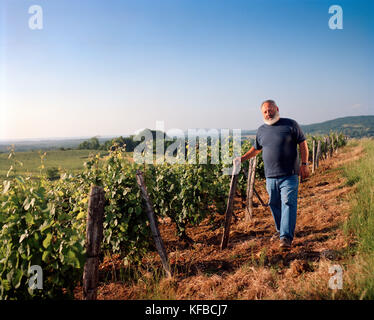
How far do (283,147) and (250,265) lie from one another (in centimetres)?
154

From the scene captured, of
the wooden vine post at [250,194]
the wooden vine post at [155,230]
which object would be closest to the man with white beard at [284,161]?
the wooden vine post at [155,230]

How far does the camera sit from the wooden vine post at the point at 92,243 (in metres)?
2.32

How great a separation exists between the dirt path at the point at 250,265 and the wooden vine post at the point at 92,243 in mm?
595

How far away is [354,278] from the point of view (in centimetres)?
242

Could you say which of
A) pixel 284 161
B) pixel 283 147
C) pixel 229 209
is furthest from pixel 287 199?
pixel 229 209

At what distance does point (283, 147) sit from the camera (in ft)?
11.5

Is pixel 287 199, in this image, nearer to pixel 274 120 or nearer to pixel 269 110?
pixel 274 120

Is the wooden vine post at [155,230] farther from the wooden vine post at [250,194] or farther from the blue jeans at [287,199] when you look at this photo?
the wooden vine post at [250,194]

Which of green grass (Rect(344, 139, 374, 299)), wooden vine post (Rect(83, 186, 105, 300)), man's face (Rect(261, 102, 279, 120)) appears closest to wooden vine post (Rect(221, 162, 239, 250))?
man's face (Rect(261, 102, 279, 120))

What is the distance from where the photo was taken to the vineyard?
221cm

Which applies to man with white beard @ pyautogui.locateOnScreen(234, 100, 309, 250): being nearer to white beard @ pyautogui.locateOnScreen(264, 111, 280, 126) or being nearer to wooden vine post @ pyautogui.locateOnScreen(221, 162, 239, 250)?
white beard @ pyautogui.locateOnScreen(264, 111, 280, 126)

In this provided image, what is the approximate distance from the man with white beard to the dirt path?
1.37 ft
